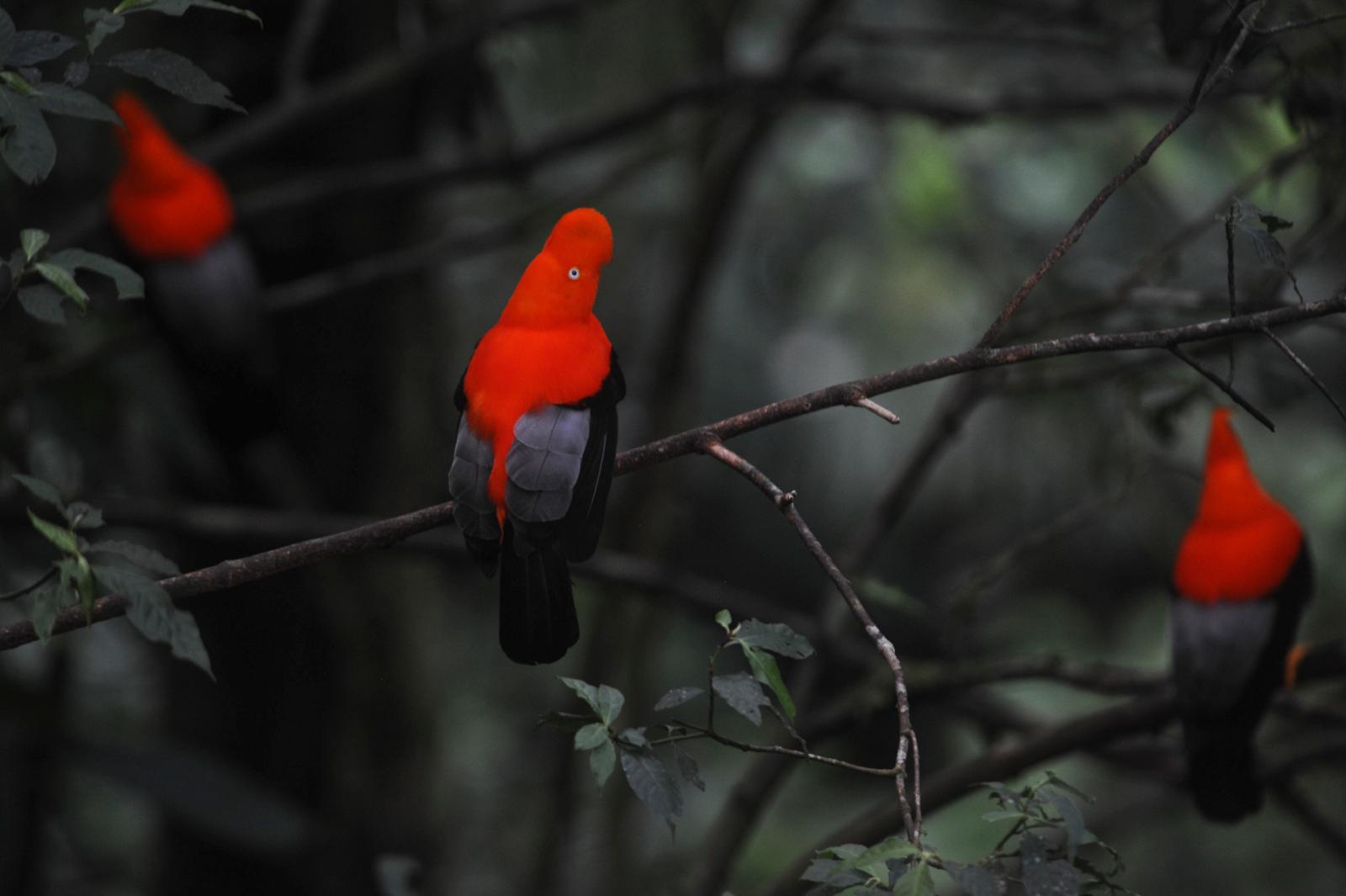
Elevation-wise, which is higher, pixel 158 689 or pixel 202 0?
pixel 202 0


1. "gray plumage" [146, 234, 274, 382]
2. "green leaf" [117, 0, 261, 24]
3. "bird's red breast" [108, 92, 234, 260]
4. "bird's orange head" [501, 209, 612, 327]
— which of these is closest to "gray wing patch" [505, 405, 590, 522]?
"bird's orange head" [501, 209, 612, 327]

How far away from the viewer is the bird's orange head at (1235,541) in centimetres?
274

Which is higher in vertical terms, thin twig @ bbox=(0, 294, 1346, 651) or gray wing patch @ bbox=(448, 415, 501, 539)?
thin twig @ bbox=(0, 294, 1346, 651)

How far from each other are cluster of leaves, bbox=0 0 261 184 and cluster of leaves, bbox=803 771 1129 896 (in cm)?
102

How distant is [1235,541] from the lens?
277 centimetres

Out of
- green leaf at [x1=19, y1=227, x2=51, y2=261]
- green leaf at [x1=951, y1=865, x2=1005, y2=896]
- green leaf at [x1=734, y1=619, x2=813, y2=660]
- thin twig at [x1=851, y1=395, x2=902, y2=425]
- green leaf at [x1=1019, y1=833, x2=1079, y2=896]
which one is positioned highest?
green leaf at [x1=19, y1=227, x2=51, y2=261]

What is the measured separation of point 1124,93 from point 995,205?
131 inches

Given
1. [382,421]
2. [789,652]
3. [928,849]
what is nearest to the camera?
[928,849]

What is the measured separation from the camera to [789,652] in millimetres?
1350

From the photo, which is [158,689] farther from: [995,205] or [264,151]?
[995,205]

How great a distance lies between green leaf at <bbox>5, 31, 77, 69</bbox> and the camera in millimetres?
1397

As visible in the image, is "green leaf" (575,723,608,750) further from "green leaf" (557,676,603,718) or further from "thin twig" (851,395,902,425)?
"thin twig" (851,395,902,425)

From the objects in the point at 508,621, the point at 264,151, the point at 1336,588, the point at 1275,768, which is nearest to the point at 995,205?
the point at 1336,588

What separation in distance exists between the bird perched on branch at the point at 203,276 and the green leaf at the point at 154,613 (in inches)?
102
